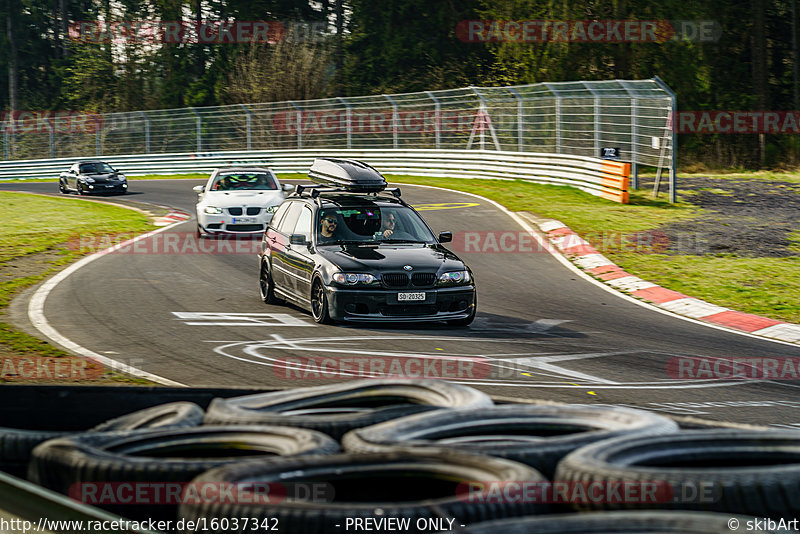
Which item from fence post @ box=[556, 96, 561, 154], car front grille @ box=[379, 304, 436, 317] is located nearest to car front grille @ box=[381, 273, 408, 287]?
car front grille @ box=[379, 304, 436, 317]

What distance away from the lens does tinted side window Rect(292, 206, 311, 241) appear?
13.2 m

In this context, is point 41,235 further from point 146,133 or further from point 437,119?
point 146,133

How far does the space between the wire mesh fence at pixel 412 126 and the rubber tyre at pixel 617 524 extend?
2191 cm

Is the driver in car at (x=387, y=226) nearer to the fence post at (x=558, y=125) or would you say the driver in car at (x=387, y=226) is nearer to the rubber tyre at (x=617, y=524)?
the rubber tyre at (x=617, y=524)

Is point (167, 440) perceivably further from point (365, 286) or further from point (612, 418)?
point (365, 286)

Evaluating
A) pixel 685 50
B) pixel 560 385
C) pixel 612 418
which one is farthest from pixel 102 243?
pixel 685 50

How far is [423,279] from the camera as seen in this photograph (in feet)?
39.8

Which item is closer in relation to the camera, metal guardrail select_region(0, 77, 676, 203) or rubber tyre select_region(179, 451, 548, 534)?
rubber tyre select_region(179, 451, 548, 534)

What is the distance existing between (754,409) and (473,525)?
562cm

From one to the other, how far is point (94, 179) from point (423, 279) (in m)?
26.1

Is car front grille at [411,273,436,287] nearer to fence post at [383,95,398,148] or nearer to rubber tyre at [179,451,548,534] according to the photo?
rubber tyre at [179,451,548,534]

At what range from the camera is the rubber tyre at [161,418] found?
506cm

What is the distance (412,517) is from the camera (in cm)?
337

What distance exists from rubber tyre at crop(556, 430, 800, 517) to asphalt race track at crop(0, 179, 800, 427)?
11.7 feet
